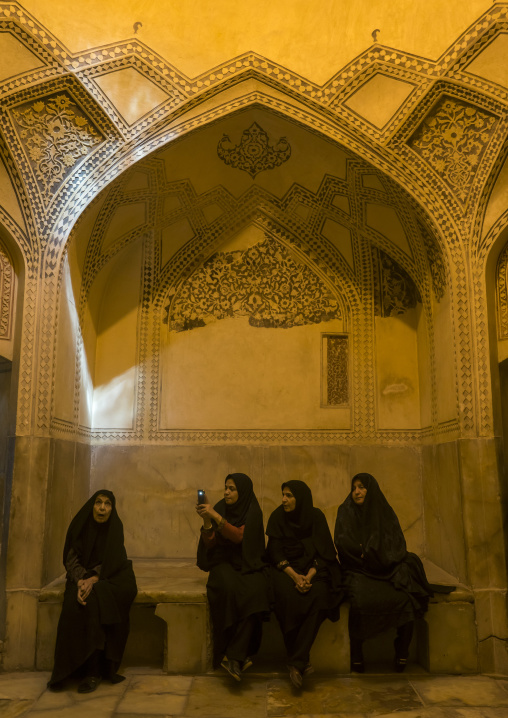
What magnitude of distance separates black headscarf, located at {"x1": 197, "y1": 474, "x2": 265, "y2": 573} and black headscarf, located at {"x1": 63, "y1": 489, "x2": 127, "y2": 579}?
0.57 meters

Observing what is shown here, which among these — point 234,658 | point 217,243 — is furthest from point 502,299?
point 234,658

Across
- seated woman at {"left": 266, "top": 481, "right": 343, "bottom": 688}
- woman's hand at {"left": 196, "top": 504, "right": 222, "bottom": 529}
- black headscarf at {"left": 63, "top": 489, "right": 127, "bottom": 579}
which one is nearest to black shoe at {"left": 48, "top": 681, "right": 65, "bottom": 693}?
black headscarf at {"left": 63, "top": 489, "right": 127, "bottom": 579}

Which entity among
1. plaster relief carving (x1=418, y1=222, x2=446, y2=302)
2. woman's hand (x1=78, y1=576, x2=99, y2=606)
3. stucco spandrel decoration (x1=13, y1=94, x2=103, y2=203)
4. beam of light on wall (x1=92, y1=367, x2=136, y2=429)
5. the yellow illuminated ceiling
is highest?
the yellow illuminated ceiling

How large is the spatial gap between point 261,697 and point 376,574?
1104 mm

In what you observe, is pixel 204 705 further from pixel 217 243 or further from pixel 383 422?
pixel 217 243

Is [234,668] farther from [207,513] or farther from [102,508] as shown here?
[102,508]

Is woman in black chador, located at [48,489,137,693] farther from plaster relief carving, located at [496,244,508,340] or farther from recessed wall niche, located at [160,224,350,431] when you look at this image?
plaster relief carving, located at [496,244,508,340]

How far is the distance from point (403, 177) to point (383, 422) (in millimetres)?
2228

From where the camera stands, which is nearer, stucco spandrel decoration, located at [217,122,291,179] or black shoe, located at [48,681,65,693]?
black shoe, located at [48,681,65,693]

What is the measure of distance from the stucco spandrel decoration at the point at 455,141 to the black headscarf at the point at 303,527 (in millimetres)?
2583

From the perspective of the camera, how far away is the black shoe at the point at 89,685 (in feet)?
13.7

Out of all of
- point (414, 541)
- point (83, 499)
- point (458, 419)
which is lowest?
point (414, 541)

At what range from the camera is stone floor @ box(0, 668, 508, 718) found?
12.8 ft

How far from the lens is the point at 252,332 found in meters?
6.53
